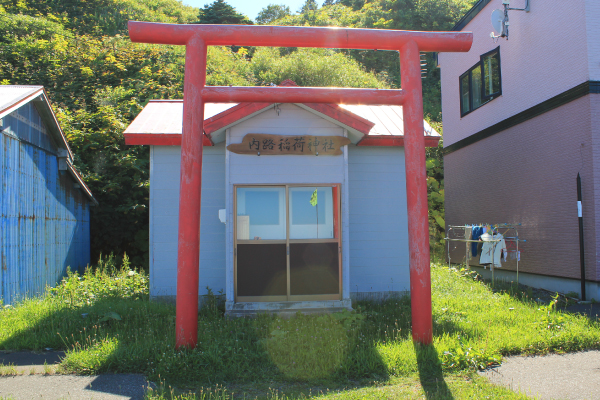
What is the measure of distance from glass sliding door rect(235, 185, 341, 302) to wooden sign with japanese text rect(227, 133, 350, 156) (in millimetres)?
644

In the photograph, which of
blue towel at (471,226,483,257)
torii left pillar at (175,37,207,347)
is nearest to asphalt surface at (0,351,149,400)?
torii left pillar at (175,37,207,347)

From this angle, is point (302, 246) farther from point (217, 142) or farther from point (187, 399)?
point (187, 399)

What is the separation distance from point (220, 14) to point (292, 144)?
3128 cm

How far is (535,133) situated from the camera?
389 inches

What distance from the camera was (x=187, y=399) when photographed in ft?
13.5

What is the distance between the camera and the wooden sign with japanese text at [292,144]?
751 cm

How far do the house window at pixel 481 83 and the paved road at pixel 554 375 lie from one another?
26.1 ft

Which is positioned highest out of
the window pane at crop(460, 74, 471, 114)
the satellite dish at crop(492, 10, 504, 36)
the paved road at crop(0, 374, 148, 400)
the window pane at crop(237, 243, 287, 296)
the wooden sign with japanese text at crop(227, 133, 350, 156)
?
the satellite dish at crop(492, 10, 504, 36)

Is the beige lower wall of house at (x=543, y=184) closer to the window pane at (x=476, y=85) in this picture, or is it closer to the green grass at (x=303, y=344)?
the window pane at (x=476, y=85)

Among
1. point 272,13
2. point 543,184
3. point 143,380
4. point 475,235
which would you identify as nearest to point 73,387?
point 143,380

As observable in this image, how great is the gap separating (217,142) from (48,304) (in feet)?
13.7

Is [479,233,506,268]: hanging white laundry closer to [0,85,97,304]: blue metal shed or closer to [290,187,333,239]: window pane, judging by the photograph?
[290,187,333,239]: window pane

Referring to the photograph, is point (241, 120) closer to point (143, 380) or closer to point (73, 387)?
point (143, 380)

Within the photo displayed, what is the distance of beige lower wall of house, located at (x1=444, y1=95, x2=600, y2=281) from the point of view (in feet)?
27.0
